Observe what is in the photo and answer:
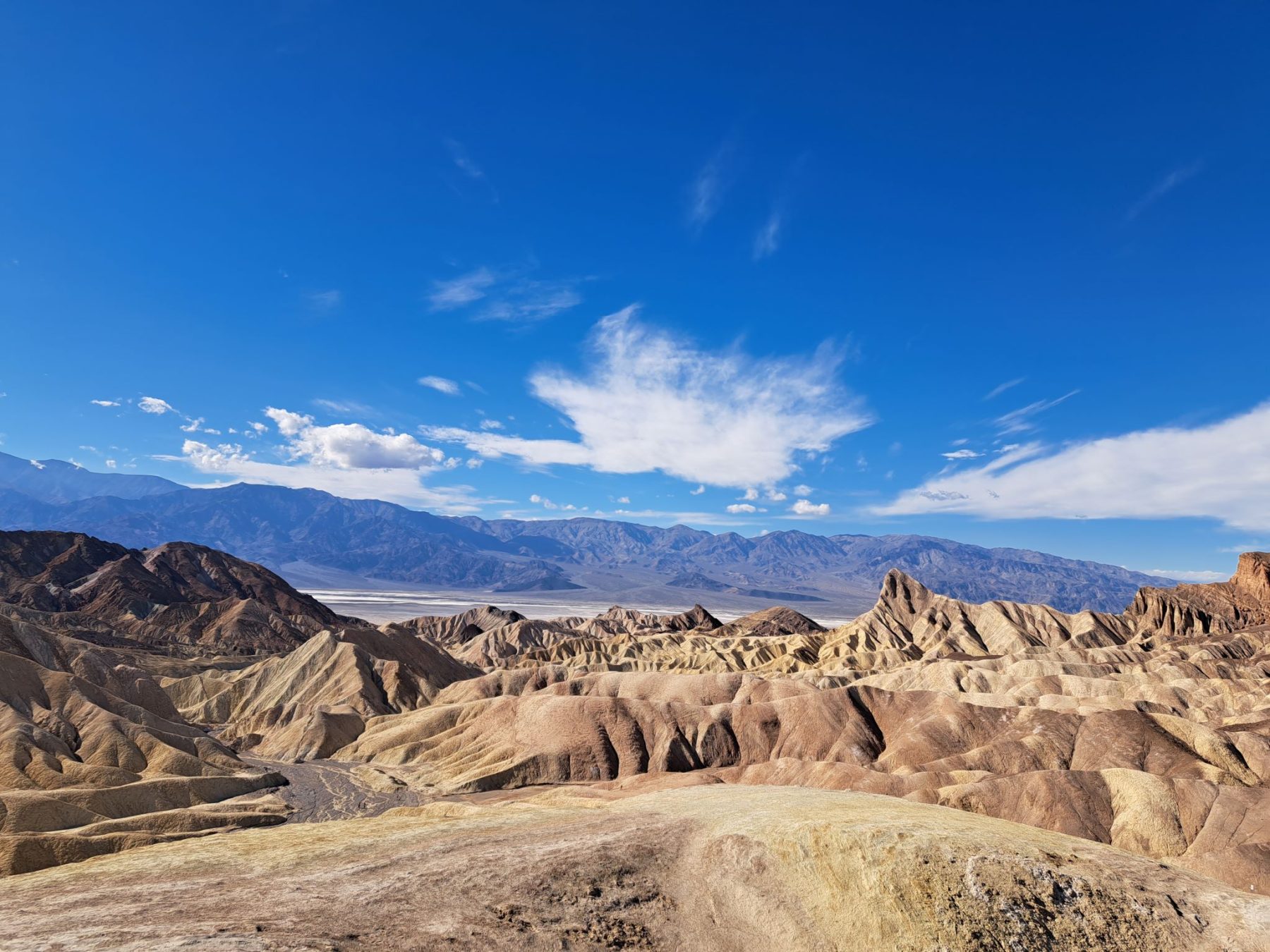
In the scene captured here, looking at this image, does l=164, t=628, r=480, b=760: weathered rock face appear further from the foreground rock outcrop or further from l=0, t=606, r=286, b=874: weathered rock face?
the foreground rock outcrop

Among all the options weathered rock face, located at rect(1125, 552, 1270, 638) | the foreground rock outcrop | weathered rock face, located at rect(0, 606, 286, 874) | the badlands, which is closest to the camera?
the foreground rock outcrop

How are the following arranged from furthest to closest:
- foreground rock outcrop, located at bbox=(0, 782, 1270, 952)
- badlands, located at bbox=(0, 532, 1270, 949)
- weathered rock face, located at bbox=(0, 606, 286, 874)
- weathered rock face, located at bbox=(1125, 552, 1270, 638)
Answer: weathered rock face, located at bbox=(1125, 552, 1270, 638), weathered rock face, located at bbox=(0, 606, 286, 874), badlands, located at bbox=(0, 532, 1270, 949), foreground rock outcrop, located at bbox=(0, 782, 1270, 952)

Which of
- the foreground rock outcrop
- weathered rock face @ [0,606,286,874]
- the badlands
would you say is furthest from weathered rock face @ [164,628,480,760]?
the foreground rock outcrop

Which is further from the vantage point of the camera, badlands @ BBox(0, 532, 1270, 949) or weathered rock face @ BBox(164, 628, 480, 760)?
weathered rock face @ BBox(164, 628, 480, 760)

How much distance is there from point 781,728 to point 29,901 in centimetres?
7591

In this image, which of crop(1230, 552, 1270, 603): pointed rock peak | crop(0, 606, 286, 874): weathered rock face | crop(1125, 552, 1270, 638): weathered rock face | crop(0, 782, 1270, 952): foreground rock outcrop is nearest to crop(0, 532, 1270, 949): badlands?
crop(0, 782, 1270, 952): foreground rock outcrop

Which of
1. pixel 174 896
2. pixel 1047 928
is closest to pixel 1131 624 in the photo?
pixel 1047 928

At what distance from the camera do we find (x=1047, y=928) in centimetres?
3195

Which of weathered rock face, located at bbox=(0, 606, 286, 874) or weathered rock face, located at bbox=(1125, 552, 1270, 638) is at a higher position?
weathered rock face, located at bbox=(1125, 552, 1270, 638)

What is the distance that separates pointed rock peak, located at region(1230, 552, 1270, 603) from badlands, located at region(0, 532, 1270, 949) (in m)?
33.7

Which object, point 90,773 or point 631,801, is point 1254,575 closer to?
point 631,801

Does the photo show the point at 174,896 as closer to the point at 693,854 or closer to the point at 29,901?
the point at 29,901

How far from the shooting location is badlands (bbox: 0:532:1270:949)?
32.2m

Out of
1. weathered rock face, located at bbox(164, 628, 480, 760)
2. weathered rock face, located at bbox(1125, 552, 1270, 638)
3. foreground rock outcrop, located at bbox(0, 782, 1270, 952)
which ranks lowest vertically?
weathered rock face, located at bbox(164, 628, 480, 760)
